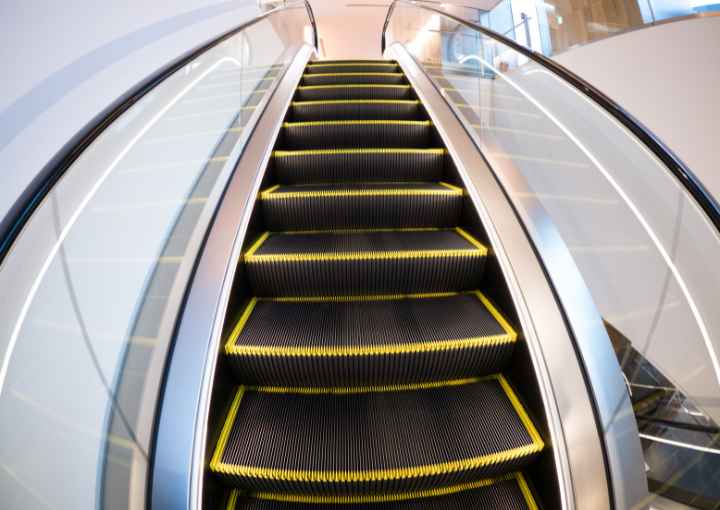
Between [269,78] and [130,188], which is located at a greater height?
[269,78]

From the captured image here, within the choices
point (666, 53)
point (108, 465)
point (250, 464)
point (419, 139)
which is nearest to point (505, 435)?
point (250, 464)

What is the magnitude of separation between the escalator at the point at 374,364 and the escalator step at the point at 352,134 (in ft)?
1.83

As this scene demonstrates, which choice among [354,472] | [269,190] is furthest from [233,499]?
[269,190]

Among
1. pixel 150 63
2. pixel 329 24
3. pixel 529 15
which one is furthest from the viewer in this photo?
pixel 329 24

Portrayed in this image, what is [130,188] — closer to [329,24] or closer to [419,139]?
[419,139]

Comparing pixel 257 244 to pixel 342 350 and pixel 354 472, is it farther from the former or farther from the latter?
pixel 354 472

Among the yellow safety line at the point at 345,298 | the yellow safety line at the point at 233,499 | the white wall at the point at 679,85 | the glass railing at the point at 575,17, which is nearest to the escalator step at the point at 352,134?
the yellow safety line at the point at 345,298

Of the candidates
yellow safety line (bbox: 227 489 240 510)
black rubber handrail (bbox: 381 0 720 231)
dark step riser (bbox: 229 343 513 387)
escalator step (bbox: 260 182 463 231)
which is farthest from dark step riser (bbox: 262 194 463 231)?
yellow safety line (bbox: 227 489 240 510)

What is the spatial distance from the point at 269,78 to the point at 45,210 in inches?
90.1

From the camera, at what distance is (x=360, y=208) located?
5.57 ft

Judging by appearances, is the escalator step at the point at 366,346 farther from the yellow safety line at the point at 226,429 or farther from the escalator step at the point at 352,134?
the escalator step at the point at 352,134

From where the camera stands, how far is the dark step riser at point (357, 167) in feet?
6.41

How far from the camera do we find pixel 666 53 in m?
2.89

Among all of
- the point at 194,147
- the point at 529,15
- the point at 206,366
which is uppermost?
the point at 529,15
